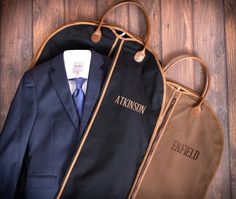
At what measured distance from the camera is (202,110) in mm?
1429

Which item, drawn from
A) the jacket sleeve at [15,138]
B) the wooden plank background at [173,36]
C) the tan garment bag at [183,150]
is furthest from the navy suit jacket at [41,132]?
the tan garment bag at [183,150]

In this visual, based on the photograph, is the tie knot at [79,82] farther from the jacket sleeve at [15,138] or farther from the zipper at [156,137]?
the zipper at [156,137]

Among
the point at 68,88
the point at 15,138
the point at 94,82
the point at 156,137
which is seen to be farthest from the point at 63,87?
the point at 156,137

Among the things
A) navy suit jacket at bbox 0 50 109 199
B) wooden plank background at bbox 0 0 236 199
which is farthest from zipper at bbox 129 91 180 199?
navy suit jacket at bbox 0 50 109 199

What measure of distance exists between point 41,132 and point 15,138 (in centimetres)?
9

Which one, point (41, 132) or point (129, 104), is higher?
point (129, 104)

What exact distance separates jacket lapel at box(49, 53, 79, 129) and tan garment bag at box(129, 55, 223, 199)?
14.9 inches

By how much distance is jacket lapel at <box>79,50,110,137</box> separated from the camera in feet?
4.00

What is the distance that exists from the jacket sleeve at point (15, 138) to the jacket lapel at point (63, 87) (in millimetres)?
94

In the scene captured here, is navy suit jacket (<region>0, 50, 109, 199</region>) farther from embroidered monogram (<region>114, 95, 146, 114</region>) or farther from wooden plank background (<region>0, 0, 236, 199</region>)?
wooden plank background (<region>0, 0, 236, 199</region>)

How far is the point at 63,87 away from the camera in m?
1.21

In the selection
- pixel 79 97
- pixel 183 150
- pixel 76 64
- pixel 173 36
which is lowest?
pixel 183 150

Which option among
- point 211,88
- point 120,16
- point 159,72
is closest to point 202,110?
point 211,88

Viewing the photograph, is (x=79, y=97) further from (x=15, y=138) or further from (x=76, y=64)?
(x=15, y=138)
